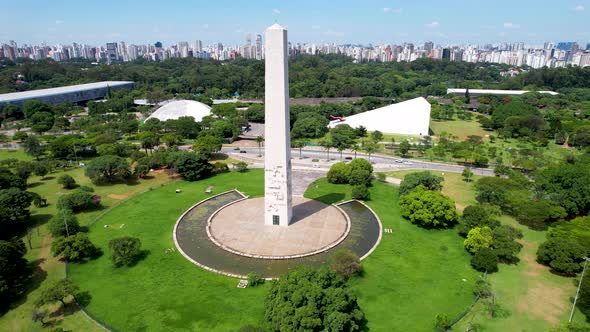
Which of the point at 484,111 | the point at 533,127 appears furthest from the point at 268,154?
the point at 484,111

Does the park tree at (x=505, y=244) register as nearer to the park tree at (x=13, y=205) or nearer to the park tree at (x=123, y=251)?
the park tree at (x=123, y=251)

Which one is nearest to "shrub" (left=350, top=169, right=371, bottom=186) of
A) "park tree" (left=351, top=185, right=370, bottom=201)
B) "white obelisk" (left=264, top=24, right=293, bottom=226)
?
"park tree" (left=351, top=185, right=370, bottom=201)

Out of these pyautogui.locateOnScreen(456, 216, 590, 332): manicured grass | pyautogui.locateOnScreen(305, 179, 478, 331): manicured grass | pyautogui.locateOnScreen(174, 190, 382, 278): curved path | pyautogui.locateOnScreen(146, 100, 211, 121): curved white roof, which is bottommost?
pyautogui.locateOnScreen(456, 216, 590, 332): manicured grass

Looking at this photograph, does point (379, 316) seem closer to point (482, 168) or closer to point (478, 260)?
point (478, 260)

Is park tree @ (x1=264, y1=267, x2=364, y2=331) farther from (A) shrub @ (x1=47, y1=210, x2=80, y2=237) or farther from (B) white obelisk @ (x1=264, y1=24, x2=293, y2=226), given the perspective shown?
(A) shrub @ (x1=47, y1=210, x2=80, y2=237)

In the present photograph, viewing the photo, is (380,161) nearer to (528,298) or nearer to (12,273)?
(528,298)
